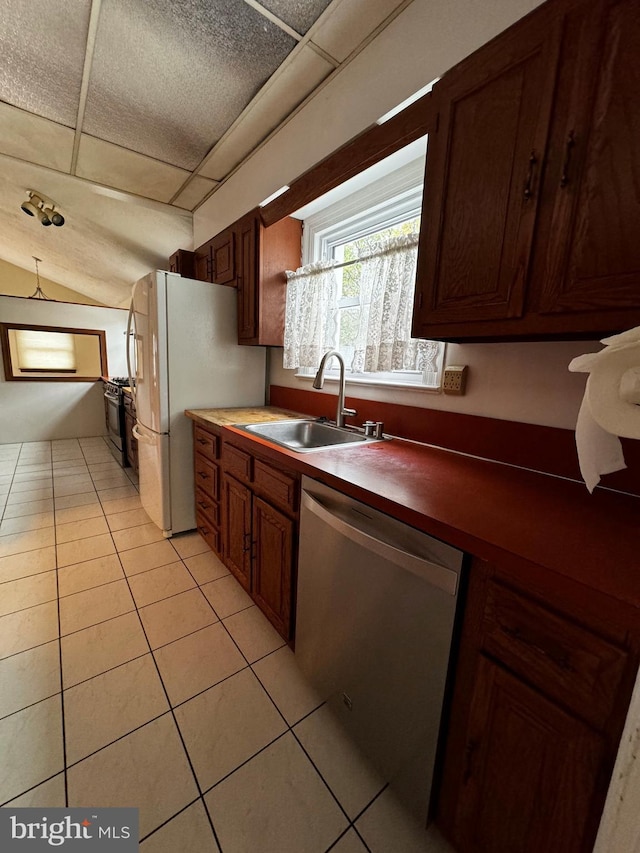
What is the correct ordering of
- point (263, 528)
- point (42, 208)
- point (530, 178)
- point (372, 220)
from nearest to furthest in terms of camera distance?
point (530, 178)
point (263, 528)
point (372, 220)
point (42, 208)

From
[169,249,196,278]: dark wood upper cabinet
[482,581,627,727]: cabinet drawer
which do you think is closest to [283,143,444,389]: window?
[482,581,627,727]: cabinet drawer

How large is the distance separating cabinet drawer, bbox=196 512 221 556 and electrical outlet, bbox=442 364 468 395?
152cm

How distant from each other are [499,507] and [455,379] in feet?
2.12

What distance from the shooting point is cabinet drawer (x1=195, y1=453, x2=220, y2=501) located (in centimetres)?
Result: 193

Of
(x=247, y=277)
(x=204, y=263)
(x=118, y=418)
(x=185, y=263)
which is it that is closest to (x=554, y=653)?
(x=247, y=277)

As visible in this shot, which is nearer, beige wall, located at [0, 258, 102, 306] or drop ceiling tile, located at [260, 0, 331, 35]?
drop ceiling tile, located at [260, 0, 331, 35]

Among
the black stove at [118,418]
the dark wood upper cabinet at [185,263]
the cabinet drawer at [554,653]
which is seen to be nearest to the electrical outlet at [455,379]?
the cabinet drawer at [554,653]

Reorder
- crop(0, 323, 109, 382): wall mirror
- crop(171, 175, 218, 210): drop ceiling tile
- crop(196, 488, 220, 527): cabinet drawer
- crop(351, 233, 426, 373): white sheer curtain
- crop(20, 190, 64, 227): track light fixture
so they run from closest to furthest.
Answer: crop(351, 233, 426, 373): white sheer curtain → crop(196, 488, 220, 527): cabinet drawer → crop(171, 175, 218, 210): drop ceiling tile → crop(20, 190, 64, 227): track light fixture → crop(0, 323, 109, 382): wall mirror

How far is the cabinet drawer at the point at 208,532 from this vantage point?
2.03m

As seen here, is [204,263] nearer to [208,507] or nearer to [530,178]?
[208,507]

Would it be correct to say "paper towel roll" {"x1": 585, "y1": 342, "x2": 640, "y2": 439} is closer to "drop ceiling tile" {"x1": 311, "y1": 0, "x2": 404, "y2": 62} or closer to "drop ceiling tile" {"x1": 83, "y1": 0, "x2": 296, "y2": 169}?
"drop ceiling tile" {"x1": 311, "y1": 0, "x2": 404, "y2": 62}

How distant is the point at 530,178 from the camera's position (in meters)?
0.84

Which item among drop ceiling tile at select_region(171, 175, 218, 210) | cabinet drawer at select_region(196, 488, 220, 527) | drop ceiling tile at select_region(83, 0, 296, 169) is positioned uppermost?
drop ceiling tile at select_region(83, 0, 296, 169)

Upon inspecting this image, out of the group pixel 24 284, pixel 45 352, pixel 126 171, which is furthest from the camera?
pixel 24 284
